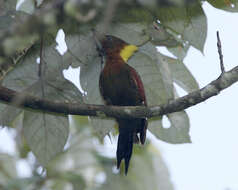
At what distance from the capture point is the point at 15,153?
4.88 metres

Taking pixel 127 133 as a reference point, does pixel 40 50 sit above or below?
above

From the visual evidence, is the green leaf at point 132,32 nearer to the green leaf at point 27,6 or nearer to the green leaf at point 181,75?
the green leaf at point 181,75

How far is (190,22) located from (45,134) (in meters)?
1.18

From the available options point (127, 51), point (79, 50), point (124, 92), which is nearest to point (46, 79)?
point (79, 50)

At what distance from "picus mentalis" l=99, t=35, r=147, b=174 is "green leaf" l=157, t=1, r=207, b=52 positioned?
0.85m

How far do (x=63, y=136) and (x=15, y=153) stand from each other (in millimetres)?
2230

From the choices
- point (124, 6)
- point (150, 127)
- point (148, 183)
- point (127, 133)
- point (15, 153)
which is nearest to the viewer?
point (124, 6)

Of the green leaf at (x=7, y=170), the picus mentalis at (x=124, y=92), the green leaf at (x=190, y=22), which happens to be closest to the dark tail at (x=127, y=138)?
the picus mentalis at (x=124, y=92)

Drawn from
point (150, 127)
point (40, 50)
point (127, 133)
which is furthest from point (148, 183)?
point (40, 50)

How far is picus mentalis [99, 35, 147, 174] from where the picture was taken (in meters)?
3.55

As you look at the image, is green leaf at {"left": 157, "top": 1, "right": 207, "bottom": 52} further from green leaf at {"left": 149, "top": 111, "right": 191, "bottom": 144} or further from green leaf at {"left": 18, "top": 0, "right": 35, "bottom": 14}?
green leaf at {"left": 18, "top": 0, "right": 35, "bottom": 14}

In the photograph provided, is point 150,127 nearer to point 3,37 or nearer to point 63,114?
point 63,114

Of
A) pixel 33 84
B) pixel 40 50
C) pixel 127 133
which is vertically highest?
pixel 40 50

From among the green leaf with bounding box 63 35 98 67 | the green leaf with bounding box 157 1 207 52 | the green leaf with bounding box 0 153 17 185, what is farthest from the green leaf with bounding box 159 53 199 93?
the green leaf with bounding box 0 153 17 185
